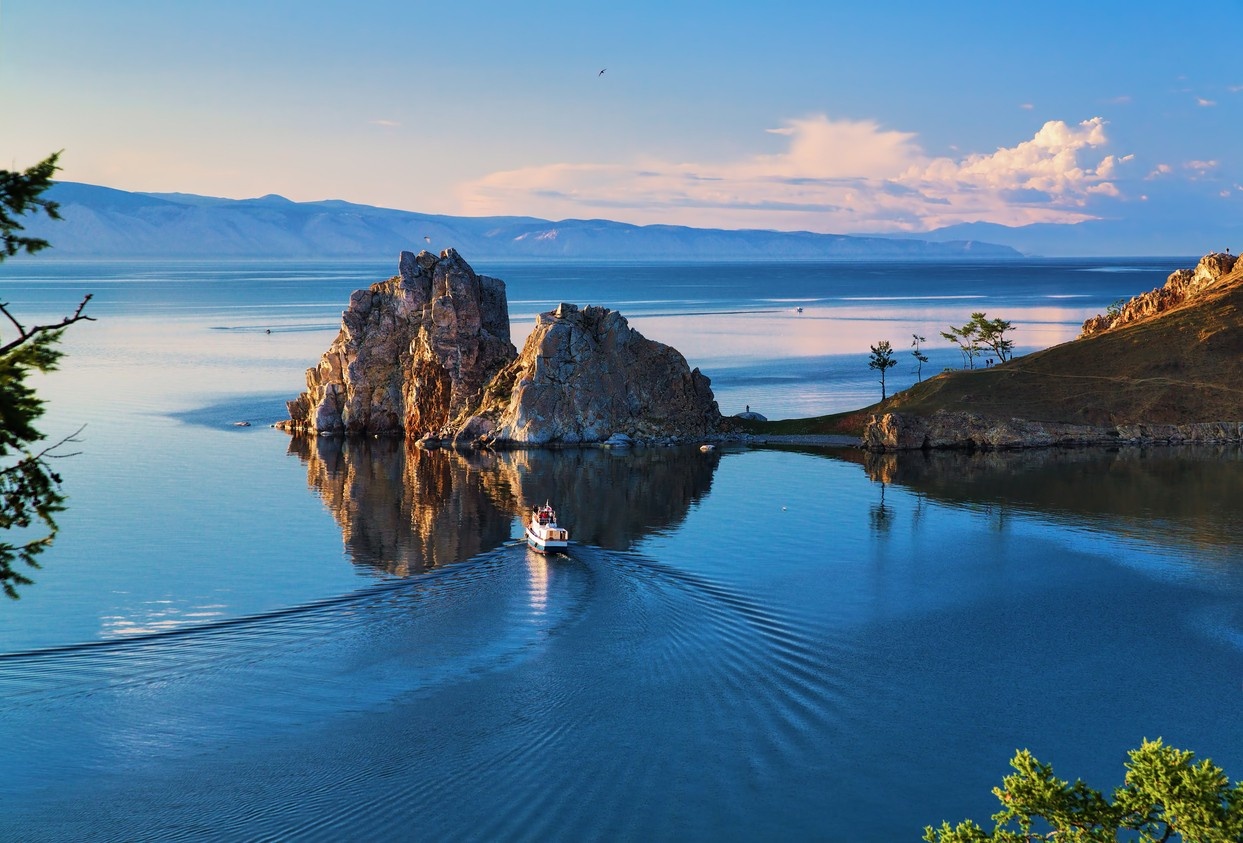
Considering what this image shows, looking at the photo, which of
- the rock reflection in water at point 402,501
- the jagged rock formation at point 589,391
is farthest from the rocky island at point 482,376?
the rock reflection in water at point 402,501

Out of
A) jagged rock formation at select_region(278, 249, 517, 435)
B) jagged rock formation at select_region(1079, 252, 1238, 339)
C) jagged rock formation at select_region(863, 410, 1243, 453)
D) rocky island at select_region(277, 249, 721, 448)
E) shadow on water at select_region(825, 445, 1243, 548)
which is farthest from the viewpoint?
jagged rock formation at select_region(1079, 252, 1238, 339)

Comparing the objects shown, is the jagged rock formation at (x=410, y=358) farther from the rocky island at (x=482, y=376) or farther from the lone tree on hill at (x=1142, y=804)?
the lone tree on hill at (x=1142, y=804)

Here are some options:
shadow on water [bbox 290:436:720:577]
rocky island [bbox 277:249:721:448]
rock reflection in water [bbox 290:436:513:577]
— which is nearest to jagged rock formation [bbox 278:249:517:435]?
rocky island [bbox 277:249:721:448]

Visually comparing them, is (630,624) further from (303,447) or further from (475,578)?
(303,447)

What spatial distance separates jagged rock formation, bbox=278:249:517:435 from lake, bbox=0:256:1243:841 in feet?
121

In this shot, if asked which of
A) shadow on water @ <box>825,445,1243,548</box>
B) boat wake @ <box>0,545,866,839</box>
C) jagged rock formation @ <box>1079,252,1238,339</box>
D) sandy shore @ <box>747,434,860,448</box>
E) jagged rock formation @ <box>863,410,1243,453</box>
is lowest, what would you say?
boat wake @ <box>0,545,866,839</box>

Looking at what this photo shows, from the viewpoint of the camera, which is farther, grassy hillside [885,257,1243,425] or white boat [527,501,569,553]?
grassy hillside [885,257,1243,425]

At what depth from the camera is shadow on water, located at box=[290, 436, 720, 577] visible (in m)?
97.0

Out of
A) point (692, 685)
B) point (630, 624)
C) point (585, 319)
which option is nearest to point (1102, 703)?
point (692, 685)

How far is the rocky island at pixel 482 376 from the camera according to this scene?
5881 inches

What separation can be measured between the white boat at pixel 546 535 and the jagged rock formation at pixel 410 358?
61.9m

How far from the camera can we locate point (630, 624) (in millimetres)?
72750

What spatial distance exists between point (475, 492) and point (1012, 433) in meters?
72.5

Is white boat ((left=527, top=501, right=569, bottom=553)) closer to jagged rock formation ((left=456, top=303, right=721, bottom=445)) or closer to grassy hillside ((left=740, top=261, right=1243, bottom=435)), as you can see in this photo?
jagged rock formation ((left=456, top=303, right=721, bottom=445))
